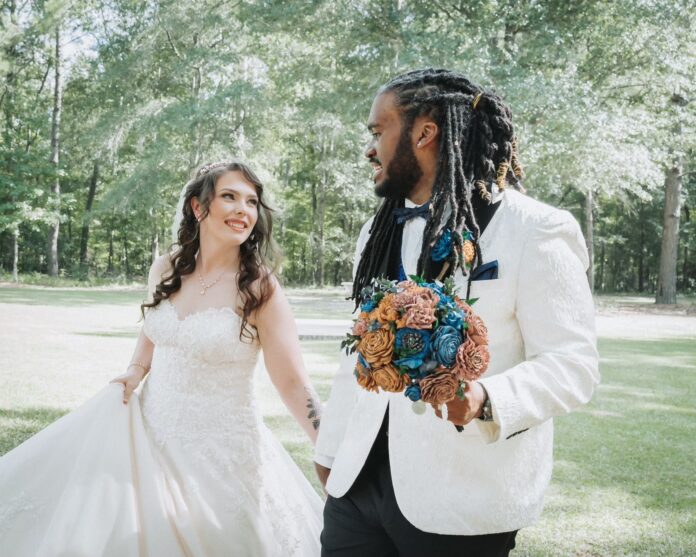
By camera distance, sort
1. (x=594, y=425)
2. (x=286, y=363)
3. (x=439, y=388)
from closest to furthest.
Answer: (x=439, y=388), (x=286, y=363), (x=594, y=425)

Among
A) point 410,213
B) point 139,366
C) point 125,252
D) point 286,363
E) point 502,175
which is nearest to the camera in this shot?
point 502,175

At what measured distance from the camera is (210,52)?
29.8 meters

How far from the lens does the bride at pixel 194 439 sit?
313 centimetres

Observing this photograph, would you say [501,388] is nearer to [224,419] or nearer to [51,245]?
[224,419]

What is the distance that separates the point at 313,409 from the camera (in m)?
3.43

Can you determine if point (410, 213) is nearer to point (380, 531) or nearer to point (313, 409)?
point (380, 531)

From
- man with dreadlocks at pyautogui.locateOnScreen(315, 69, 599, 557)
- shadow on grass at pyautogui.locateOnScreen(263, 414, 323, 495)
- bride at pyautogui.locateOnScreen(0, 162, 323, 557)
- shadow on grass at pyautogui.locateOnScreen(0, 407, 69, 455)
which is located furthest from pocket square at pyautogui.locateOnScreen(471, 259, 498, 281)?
shadow on grass at pyautogui.locateOnScreen(0, 407, 69, 455)

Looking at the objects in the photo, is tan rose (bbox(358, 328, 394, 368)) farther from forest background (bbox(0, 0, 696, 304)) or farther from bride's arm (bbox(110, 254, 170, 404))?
forest background (bbox(0, 0, 696, 304))

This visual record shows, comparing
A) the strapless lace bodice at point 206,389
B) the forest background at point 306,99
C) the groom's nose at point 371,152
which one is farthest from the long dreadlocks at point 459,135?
the forest background at point 306,99

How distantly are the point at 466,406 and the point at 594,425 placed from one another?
7066mm

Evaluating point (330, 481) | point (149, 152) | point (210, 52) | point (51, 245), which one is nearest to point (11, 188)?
point (51, 245)

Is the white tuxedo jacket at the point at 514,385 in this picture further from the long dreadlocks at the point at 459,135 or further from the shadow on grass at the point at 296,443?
the shadow on grass at the point at 296,443

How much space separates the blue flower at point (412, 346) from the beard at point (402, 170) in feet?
2.79

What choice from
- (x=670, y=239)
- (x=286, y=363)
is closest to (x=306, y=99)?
(x=670, y=239)
